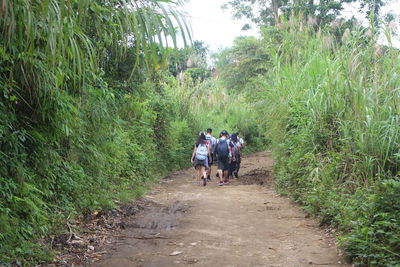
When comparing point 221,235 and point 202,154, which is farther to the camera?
point 202,154

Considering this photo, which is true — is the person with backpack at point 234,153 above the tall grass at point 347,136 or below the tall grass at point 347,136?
below

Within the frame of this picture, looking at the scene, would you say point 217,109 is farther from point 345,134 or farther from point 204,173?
point 345,134

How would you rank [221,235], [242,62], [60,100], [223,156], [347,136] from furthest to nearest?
[242,62] → [223,156] → [347,136] → [221,235] → [60,100]

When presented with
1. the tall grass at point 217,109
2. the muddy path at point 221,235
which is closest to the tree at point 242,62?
the tall grass at point 217,109

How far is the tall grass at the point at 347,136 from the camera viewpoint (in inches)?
168

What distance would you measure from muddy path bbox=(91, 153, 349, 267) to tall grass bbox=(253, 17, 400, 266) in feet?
1.27

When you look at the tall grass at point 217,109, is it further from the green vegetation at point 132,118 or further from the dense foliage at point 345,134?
the dense foliage at point 345,134

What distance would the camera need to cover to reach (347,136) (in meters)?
6.07

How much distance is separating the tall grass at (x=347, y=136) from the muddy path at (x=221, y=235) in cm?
39

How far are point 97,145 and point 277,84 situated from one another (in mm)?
4923

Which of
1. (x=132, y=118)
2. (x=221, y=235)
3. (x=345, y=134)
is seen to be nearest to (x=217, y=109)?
(x=132, y=118)

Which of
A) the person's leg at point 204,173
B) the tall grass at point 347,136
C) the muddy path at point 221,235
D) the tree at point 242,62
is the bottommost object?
the person's leg at point 204,173

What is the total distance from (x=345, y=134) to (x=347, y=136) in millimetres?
42

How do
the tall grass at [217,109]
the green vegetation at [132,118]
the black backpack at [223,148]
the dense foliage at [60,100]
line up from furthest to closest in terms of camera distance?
the tall grass at [217,109], the black backpack at [223,148], the green vegetation at [132,118], the dense foliage at [60,100]
